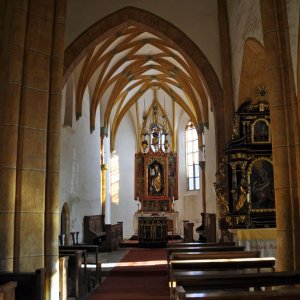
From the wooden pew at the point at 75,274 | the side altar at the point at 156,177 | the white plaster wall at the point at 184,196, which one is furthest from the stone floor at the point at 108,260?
the white plaster wall at the point at 184,196

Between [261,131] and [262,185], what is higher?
[261,131]

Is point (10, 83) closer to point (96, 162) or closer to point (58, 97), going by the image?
point (58, 97)

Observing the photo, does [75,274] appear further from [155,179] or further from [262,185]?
[155,179]

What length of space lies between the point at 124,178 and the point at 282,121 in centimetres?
1847

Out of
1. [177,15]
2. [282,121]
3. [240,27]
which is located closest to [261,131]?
[240,27]

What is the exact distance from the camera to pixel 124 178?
960 inches

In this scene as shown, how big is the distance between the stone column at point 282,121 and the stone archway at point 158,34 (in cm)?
569

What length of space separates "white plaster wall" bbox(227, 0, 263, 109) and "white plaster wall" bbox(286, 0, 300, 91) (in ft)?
7.72

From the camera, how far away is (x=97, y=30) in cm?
1259

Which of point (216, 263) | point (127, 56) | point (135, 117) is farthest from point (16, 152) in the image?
point (135, 117)

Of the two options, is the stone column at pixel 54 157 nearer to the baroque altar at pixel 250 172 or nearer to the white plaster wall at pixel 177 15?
the baroque altar at pixel 250 172

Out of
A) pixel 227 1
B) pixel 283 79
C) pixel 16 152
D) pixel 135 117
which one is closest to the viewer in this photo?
pixel 16 152

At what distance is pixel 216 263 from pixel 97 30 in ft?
28.4

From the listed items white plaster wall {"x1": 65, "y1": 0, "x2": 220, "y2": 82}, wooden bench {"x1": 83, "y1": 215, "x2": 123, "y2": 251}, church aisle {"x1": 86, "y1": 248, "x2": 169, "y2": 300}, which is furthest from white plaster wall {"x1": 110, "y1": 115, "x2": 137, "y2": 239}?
A: white plaster wall {"x1": 65, "y1": 0, "x2": 220, "y2": 82}
